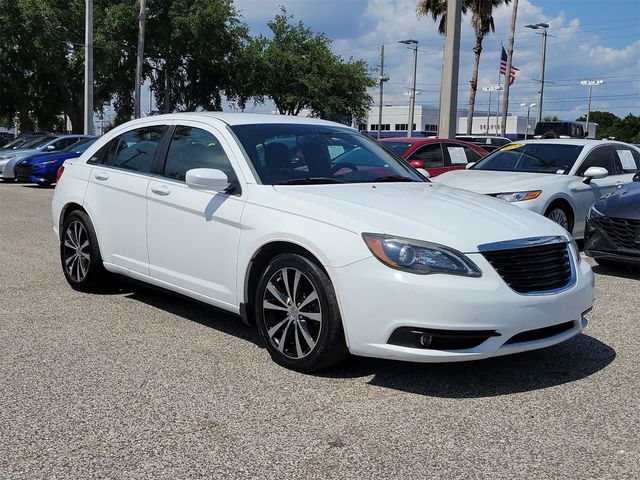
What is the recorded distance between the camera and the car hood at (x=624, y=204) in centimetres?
746

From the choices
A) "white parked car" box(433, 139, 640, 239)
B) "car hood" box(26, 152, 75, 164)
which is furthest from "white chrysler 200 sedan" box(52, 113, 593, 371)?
"car hood" box(26, 152, 75, 164)

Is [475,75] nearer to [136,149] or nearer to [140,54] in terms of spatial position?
[140,54]

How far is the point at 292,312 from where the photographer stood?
4.38 m

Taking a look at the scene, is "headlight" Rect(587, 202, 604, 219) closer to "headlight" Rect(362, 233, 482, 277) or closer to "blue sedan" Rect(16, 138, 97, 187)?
"headlight" Rect(362, 233, 482, 277)

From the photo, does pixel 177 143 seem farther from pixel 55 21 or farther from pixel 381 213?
pixel 55 21

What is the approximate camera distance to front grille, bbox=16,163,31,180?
19141 mm

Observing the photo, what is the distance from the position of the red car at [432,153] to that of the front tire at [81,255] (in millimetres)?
6815

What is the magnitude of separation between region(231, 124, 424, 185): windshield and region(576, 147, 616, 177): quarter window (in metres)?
4.91

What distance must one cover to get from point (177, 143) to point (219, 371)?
1.96 m

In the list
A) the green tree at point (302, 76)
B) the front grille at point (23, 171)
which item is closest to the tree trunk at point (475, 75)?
the green tree at point (302, 76)

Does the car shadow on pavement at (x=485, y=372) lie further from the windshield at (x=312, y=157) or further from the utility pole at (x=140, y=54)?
the utility pole at (x=140, y=54)

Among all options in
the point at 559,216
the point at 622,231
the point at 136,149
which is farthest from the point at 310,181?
the point at 559,216

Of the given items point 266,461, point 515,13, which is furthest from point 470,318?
point 515,13

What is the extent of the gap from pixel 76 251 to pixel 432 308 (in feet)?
12.2
